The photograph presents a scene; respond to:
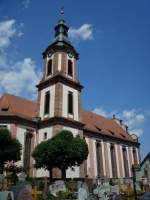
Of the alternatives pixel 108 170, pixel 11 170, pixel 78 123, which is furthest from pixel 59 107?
pixel 108 170

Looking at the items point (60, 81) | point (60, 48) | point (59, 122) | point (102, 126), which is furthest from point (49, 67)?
point (102, 126)

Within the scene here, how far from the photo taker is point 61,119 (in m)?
31.6

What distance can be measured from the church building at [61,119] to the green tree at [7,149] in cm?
386

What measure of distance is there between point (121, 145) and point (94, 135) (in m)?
8.76

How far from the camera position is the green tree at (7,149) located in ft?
83.1

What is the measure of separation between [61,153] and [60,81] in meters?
11.6

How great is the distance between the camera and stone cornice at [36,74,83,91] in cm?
3423

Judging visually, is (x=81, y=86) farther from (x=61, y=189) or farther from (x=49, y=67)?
(x=61, y=189)

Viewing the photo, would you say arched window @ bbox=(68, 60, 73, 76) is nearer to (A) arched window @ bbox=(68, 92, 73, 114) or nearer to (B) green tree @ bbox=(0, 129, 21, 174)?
(A) arched window @ bbox=(68, 92, 73, 114)

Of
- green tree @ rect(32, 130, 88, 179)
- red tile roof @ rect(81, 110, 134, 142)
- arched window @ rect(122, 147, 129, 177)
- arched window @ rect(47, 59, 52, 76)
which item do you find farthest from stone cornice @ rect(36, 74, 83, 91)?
arched window @ rect(122, 147, 129, 177)

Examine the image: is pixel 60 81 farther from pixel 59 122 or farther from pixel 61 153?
pixel 61 153

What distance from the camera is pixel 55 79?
3438cm

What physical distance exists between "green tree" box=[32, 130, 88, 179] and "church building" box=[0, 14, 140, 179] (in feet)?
8.46

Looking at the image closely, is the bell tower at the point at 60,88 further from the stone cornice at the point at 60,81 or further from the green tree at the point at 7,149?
the green tree at the point at 7,149
